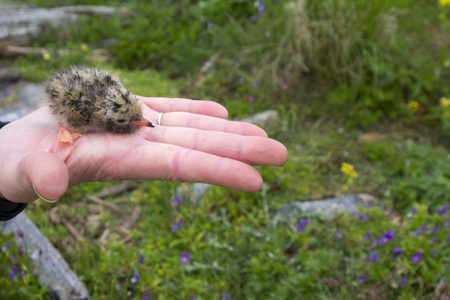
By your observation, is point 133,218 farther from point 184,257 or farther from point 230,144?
point 230,144

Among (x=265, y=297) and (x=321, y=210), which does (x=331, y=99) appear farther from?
(x=265, y=297)

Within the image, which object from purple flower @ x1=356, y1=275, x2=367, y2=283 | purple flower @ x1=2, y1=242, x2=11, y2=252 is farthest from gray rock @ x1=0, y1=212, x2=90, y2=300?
purple flower @ x1=356, y1=275, x2=367, y2=283

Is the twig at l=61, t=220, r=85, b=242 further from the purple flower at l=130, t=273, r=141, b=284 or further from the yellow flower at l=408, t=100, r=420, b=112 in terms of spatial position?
the yellow flower at l=408, t=100, r=420, b=112

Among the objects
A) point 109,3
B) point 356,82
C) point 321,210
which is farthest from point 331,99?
point 109,3

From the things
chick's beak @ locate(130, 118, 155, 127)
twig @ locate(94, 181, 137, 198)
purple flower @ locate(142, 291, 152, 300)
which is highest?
chick's beak @ locate(130, 118, 155, 127)

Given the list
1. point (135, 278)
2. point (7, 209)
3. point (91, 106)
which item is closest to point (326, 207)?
point (135, 278)
